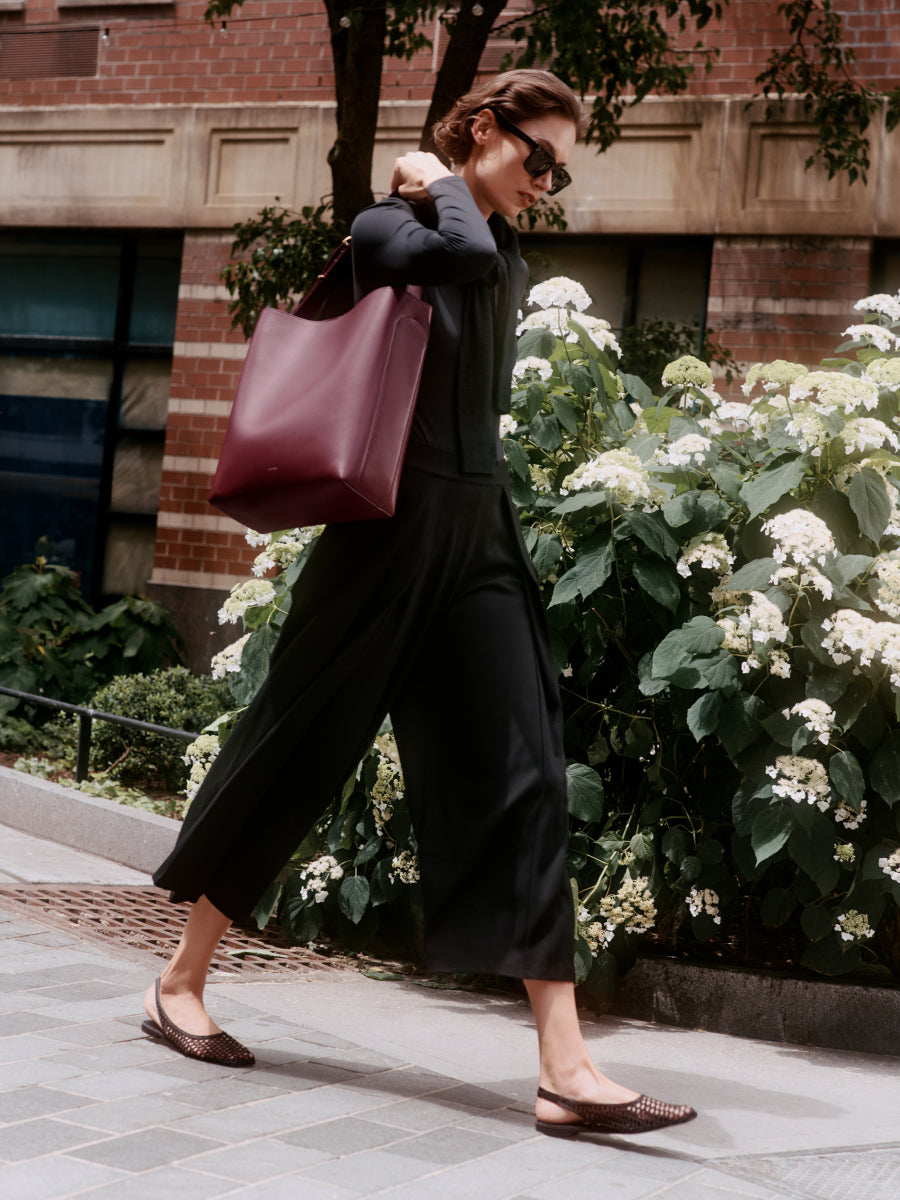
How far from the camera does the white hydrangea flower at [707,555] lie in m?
3.92

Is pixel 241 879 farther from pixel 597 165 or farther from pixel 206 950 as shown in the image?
pixel 597 165

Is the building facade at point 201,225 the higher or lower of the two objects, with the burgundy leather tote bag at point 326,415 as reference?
higher

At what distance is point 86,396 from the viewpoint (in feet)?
39.8

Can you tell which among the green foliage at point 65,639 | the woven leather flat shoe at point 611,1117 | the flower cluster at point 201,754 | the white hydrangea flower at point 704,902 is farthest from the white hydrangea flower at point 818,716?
the green foliage at point 65,639

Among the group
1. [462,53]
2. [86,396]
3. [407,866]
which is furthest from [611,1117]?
[86,396]

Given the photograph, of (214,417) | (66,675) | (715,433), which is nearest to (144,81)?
(214,417)

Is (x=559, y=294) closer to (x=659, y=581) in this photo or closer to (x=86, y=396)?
(x=659, y=581)

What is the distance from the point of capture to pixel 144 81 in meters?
11.5

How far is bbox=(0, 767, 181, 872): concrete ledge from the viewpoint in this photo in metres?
5.52

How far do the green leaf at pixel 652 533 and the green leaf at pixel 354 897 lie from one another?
1319 millimetres

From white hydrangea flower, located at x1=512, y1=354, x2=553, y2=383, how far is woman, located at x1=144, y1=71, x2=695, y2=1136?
1.12 m

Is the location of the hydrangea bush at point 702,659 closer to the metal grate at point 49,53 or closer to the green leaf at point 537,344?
the green leaf at point 537,344

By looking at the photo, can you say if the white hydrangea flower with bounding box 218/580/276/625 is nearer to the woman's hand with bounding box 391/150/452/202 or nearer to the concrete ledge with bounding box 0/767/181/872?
the concrete ledge with bounding box 0/767/181/872

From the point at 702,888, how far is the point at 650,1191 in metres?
1.53
